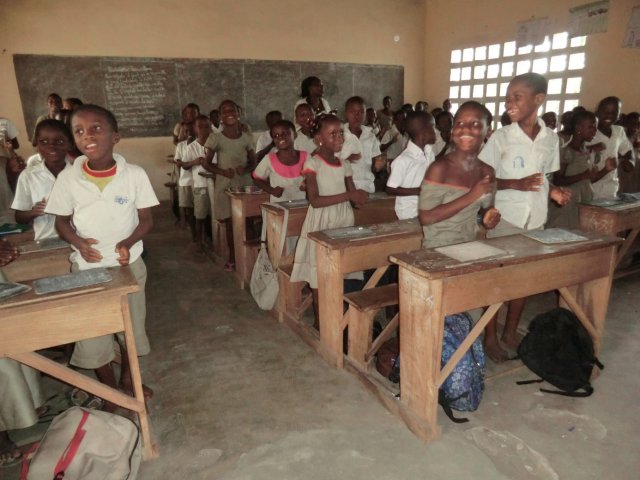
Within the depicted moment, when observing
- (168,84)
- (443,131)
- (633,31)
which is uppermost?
(633,31)

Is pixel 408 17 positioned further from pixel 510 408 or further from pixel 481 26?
pixel 510 408

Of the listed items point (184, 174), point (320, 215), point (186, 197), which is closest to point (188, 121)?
point (184, 174)

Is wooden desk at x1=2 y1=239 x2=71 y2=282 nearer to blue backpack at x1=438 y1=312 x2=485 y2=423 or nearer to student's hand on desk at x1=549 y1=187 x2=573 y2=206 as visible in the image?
blue backpack at x1=438 y1=312 x2=485 y2=423

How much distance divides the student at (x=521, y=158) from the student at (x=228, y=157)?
2.37 m

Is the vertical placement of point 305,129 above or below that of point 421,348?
above

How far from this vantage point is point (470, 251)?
2.02m

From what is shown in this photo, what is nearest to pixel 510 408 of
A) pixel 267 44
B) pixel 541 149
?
pixel 541 149

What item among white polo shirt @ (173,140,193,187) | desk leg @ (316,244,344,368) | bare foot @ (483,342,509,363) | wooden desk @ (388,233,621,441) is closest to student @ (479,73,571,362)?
wooden desk @ (388,233,621,441)

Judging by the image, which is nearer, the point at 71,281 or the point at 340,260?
the point at 71,281

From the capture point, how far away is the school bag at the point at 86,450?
1604mm

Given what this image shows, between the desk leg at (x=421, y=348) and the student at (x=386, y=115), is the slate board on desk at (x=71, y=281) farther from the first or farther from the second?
the student at (x=386, y=115)

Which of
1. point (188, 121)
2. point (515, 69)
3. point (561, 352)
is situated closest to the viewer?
point (561, 352)

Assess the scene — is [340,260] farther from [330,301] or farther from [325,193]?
[325,193]

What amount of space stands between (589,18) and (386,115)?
3356 mm
